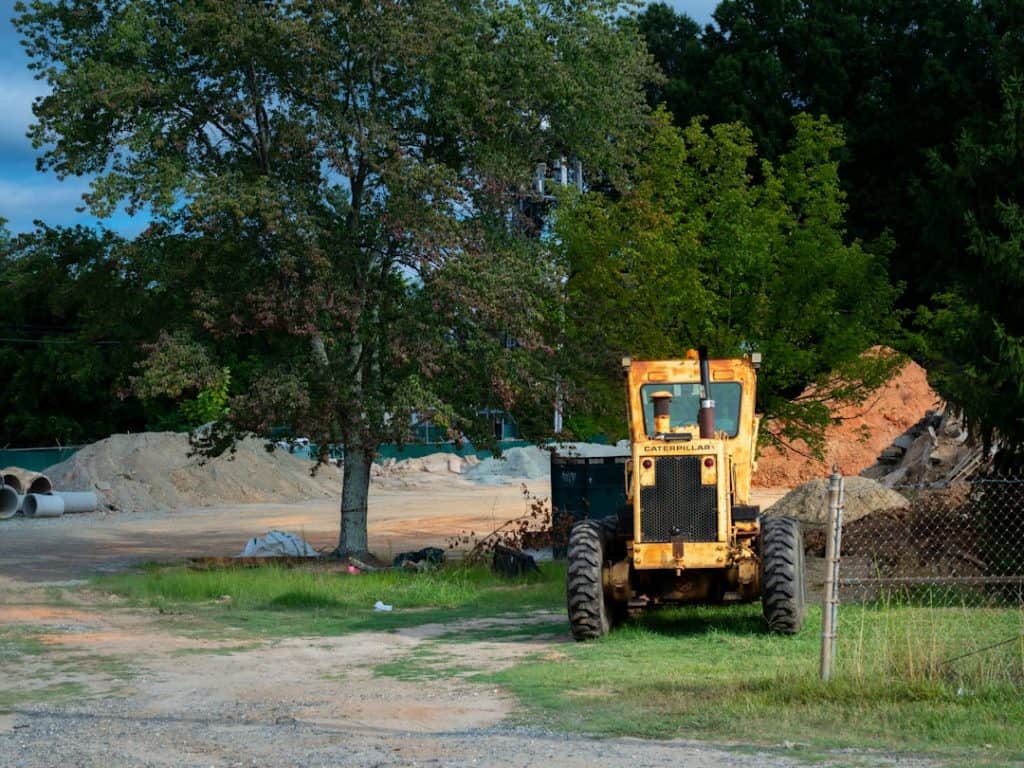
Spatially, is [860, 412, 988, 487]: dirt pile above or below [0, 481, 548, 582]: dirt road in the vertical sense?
above

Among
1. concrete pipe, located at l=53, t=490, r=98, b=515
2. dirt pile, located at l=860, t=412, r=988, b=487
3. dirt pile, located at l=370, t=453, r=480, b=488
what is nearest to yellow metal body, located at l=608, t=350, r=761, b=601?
dirt pile, located at l=860, t=412, r=988, b=487

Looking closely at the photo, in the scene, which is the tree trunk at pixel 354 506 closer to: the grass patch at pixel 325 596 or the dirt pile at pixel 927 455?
the grass patch at pixel 325 596

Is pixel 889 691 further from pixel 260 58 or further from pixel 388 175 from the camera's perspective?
pixel 260 58

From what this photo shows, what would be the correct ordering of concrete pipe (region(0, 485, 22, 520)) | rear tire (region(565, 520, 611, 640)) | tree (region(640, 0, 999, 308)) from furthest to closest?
tree (region(640, 0, 999, 308))
concrete pipe (region(0, 485, 22, 520))
rear tire (region(565, 520, 611, 640))

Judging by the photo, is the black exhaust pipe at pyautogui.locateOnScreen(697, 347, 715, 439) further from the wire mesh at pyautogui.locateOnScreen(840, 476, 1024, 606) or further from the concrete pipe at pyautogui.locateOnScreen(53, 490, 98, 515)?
the concrete pipe at pyautogui.locateOnScreen(53, 490, 98, 515)

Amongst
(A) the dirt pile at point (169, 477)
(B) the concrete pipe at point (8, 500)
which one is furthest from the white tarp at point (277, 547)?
(A) the dirt pile at point (169, 477)

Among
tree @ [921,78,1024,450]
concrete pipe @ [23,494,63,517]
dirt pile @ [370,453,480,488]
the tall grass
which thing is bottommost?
the tall grass

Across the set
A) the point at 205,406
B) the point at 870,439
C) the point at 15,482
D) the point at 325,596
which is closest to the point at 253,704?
the point at 325,596

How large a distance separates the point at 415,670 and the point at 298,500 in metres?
38.6

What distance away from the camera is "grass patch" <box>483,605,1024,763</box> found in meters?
9.33

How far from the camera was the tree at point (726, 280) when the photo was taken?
2517cm

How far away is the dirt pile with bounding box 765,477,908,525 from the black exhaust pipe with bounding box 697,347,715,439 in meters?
8.54

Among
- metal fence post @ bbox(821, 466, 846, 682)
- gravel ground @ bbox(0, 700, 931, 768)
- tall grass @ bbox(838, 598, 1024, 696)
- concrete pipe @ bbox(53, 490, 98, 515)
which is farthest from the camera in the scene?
concrete pipe @ bbox(53, 490, 98, 515)

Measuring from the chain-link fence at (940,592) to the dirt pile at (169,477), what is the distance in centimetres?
Result: 3072
